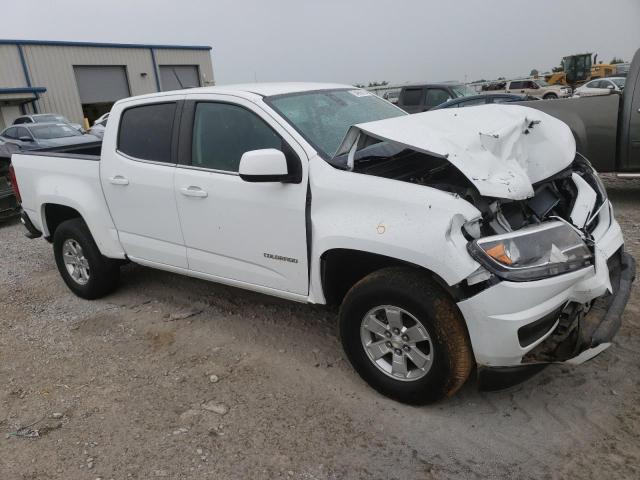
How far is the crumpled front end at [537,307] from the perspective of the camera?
246 cm

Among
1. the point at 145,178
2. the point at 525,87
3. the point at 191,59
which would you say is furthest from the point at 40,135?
the point at 525,87

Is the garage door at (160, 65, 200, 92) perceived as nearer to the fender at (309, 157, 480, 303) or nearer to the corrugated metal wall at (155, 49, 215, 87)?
the corrugated metal wall at (155, 49, 215, 87)

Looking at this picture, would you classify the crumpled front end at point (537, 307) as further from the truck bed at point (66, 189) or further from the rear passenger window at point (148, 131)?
the truck bed at point (66, 189)

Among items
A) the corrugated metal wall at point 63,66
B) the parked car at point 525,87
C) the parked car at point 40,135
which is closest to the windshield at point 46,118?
the parked car at point 40,135

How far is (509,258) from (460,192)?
1.68ft

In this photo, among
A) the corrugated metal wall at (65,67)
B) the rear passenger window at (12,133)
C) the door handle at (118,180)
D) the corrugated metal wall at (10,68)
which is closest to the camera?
the door handle at (118,180)

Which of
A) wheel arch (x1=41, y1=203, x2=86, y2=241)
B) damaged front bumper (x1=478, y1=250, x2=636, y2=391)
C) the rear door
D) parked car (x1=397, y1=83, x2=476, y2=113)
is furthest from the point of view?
parked car (x1=397, y1=83, x2=476, y2=113)

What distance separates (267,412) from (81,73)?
104ft

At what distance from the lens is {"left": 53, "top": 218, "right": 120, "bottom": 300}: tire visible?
4.70m

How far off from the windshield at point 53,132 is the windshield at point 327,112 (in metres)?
14.5

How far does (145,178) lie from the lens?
398 centimetres

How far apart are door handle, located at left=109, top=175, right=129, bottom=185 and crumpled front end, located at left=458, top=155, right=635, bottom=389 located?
110 inches

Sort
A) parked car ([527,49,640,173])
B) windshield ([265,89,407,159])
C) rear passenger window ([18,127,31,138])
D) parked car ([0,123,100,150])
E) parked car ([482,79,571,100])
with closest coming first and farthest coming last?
windshield ([265,89,407,159]), parked car ([527,49,640,173]), parked car ([0,123,100,150]), rear passenger window ([18,127,31,138]), parked car ([482,79,571,100])

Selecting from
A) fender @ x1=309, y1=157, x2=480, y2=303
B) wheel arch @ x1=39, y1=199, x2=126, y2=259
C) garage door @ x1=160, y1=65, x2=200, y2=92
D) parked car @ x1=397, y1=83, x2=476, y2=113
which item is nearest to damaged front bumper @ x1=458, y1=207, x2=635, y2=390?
fender @ x1=309, y1=157, x2=480, y2=303
